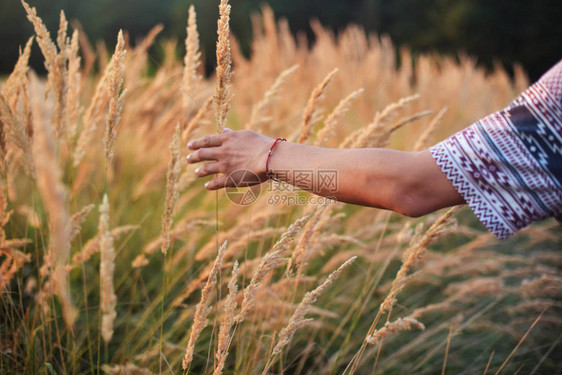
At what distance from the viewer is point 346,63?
3844mm

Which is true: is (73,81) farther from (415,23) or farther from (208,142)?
(415,23)

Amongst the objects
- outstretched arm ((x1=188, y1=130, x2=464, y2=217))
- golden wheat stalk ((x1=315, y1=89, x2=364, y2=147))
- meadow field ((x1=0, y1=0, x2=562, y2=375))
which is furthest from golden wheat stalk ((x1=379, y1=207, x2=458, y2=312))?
golden wheat stalk ((x1=315, y1=89, x2=364, y2=147))

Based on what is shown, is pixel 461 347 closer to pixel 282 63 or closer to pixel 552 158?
pixel 552 158

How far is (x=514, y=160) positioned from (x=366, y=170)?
0.28m

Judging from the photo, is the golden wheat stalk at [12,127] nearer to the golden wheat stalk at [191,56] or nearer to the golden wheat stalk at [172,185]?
the golden wheat stalk at [172,185]

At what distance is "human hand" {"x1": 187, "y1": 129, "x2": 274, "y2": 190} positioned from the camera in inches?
39.4

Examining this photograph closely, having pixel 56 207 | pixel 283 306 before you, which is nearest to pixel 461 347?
pixel 283 306

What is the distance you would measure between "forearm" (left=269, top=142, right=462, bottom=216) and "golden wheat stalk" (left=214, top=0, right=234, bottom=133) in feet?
0.86

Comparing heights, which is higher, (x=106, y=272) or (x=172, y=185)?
(x=172, y=185)

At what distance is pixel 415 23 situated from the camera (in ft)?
52.8

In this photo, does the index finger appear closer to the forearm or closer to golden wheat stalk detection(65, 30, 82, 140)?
the forearm

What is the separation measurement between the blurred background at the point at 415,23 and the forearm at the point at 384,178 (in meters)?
11.7

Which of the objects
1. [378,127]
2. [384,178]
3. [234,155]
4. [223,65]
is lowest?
[384,178]

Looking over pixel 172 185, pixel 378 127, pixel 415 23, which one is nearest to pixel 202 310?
pixel 172 185
